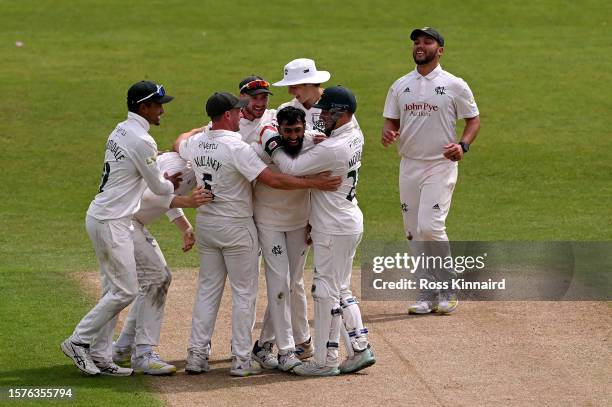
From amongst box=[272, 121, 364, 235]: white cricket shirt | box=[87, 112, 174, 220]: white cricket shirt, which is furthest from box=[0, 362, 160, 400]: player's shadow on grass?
box=[272, 121, 364, 235]: white cricket shirt

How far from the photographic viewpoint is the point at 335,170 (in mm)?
9586

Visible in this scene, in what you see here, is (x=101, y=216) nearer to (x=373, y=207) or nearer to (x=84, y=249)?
(x=84, y=249)

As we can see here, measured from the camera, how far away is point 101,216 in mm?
9430

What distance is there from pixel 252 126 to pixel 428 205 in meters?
2.04

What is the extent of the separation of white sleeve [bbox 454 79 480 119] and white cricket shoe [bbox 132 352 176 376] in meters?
3.82

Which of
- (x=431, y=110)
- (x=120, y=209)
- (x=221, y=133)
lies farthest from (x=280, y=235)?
(x=431, y=110)

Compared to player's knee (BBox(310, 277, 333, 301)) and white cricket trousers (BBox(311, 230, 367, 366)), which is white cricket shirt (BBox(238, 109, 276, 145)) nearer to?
white cricket trousers (BBox(311, 230, 367, 366))

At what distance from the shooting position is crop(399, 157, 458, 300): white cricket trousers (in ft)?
37.4

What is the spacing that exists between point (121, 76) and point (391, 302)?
40.5 ft

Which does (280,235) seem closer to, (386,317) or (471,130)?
(386,317)

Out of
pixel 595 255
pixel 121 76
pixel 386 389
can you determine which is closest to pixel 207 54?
pixel 121 76

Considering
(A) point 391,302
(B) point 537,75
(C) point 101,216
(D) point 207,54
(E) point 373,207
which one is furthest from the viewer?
(D) point 207,54

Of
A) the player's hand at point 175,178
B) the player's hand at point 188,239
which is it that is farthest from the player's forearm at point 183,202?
the player's hand at point 188,239

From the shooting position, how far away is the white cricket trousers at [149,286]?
9789 millimetres
